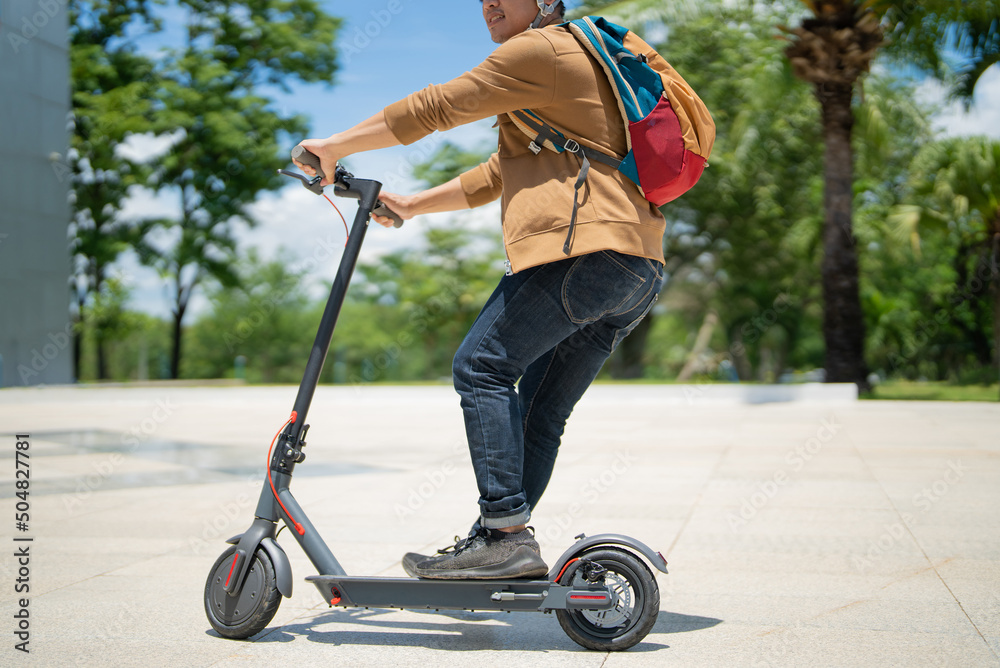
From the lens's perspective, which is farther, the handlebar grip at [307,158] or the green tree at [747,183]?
the green tree at [747,183]

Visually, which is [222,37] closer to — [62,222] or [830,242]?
[62,222]

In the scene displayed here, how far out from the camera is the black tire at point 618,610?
2279 mm

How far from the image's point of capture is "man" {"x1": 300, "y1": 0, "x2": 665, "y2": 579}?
218 centimetres

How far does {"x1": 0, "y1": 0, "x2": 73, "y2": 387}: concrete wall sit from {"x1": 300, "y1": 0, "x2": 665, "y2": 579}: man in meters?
17.4

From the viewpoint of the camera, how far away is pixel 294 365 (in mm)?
58219

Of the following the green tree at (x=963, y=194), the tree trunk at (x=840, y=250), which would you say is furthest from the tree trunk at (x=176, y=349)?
the green tree at (x=963, y=194)

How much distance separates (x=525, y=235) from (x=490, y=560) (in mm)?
835

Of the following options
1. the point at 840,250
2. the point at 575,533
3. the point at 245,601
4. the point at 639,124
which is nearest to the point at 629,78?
the point at 639,124

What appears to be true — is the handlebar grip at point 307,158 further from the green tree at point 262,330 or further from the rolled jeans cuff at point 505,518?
the green tree at point 262,330

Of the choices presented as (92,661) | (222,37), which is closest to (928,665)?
(92,661)

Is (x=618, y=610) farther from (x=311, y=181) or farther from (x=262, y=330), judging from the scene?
(x=262, y=330)

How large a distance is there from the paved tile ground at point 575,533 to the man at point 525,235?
1.22 ft

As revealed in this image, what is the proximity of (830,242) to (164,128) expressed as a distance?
1822cm

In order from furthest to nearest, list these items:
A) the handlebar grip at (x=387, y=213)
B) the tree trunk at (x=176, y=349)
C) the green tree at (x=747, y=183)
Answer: the tree trunk at (x=176, y=349)
the green tree at (x=747, y=183)
the handlebar grip at (x=387, y=213)
